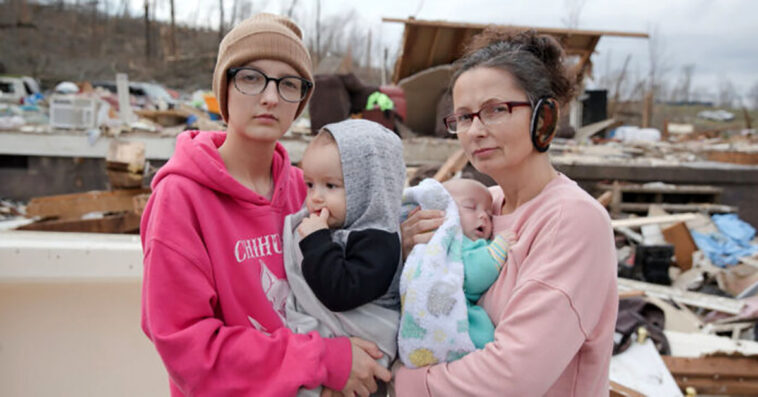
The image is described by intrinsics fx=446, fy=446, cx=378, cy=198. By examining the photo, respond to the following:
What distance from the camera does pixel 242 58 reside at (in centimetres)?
143

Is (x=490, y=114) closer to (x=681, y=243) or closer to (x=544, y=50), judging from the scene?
(x=544, y=50)

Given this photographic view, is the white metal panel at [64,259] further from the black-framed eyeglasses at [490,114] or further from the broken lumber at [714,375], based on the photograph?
the broken lumber at [714,375]

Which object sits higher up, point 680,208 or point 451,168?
point 451,168

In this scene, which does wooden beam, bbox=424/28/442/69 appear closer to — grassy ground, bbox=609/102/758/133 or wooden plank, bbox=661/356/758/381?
wooden plank, bbox=661/356/758/381

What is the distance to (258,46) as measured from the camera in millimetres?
1432

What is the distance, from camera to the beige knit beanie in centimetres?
143

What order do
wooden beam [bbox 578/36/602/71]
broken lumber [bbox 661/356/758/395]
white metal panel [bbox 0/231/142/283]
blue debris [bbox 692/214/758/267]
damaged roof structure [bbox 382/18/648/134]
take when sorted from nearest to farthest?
1. white metal panel [bbox 0/231/142/283]
2. broken lumber [bbox 661/356/758/395]
3. blue debris [bbox 692/214/758/267]
4. damaged roof structure [bbox 382/18/648/134]
5. wooden beam [bbox 578/36/602/71]

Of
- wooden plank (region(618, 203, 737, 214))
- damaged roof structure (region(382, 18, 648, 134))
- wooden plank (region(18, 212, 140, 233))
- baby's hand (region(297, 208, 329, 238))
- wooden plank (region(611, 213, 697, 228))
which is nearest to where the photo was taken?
baby's hand (region(297, 208, 329, 238))

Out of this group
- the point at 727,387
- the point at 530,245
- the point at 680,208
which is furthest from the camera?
the point at 680,208

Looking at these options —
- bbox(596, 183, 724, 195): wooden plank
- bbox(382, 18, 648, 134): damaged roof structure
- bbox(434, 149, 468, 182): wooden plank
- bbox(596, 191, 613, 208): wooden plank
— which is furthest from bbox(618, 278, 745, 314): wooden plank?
bbox(382, 18, 648, 134): damaged roof structure

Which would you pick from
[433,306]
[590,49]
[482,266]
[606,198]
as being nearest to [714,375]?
[482,266]

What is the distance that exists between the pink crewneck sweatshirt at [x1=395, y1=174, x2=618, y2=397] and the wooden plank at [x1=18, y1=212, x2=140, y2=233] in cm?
442

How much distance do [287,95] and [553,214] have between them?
91 cm

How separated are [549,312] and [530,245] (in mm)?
201
